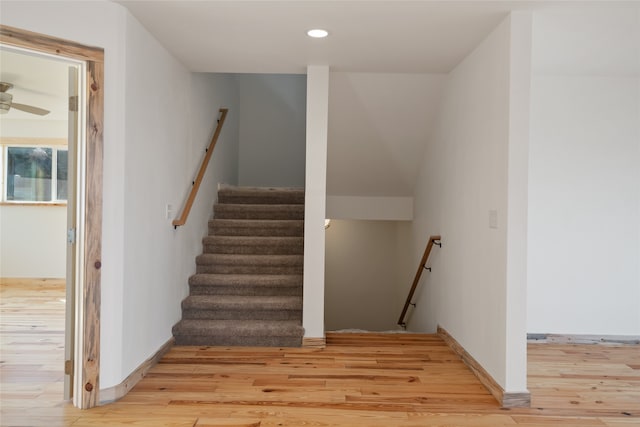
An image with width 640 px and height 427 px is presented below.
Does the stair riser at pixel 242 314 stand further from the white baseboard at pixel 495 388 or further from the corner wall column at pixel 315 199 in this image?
the white baseboard at pixel 495 388

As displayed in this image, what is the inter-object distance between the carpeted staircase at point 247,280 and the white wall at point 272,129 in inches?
59.9

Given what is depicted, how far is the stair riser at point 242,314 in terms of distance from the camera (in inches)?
168

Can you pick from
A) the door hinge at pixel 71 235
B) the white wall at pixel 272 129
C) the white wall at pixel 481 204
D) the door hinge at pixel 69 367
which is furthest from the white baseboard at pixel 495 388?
the white wall at pixel 272 129

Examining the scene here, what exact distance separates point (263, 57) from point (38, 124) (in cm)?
469

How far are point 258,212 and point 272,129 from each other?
2.04 meters

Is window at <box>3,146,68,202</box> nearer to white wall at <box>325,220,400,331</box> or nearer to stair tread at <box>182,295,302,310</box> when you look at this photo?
stair tread at <box>182,295,302,310</box>

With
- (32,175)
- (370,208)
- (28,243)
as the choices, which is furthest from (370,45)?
(28,243)

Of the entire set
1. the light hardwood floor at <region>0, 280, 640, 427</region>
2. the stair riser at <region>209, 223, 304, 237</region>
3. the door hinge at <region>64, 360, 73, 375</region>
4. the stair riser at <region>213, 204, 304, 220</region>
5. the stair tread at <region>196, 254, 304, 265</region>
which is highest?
the stair riser at <region>213, 204, 304, 220</region>

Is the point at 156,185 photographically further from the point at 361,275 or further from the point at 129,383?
the point at 361,275

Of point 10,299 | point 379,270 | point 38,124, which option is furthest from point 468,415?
point 38,124

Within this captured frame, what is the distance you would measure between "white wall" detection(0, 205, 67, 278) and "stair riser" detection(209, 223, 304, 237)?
9.51 ft

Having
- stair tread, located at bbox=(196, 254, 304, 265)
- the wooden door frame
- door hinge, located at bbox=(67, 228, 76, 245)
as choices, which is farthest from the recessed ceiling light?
stair tread, located at bbox=(196, 254, 304, 265)

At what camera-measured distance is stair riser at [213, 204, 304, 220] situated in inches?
221

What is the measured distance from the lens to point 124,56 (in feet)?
9.41
